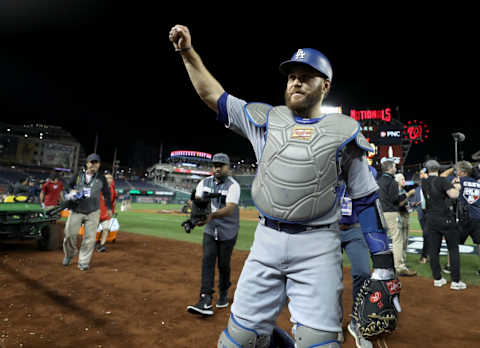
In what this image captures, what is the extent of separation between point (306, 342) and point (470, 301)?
15.3 feet

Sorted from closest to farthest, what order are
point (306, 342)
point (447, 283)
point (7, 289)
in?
point (306, 342) < point (7, 289) < point (447, 283)

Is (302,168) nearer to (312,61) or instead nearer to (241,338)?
(312,61)

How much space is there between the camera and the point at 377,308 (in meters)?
1.43

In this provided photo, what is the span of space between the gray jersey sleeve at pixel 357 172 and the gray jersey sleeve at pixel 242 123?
0.54 meters

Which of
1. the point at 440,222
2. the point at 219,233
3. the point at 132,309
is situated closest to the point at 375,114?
the point at 440,222

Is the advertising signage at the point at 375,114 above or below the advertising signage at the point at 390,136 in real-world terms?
above

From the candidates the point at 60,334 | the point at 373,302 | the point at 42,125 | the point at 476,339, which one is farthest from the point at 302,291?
the point at 42,125

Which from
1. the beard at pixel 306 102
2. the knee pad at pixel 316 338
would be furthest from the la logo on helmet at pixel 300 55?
the knee pad at pixel 316 338

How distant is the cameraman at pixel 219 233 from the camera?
12.0 feet

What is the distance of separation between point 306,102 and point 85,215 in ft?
18.9

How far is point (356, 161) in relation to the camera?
5.38 ft

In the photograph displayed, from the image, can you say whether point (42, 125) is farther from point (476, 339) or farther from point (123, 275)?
point (476, 339)

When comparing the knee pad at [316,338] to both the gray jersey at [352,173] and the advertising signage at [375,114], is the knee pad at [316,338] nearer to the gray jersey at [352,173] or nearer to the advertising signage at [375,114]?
the gray jersey at [352,173]

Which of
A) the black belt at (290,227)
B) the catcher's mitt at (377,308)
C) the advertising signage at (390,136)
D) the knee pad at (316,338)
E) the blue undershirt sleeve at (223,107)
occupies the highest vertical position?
the advertising signage at (390,136)
